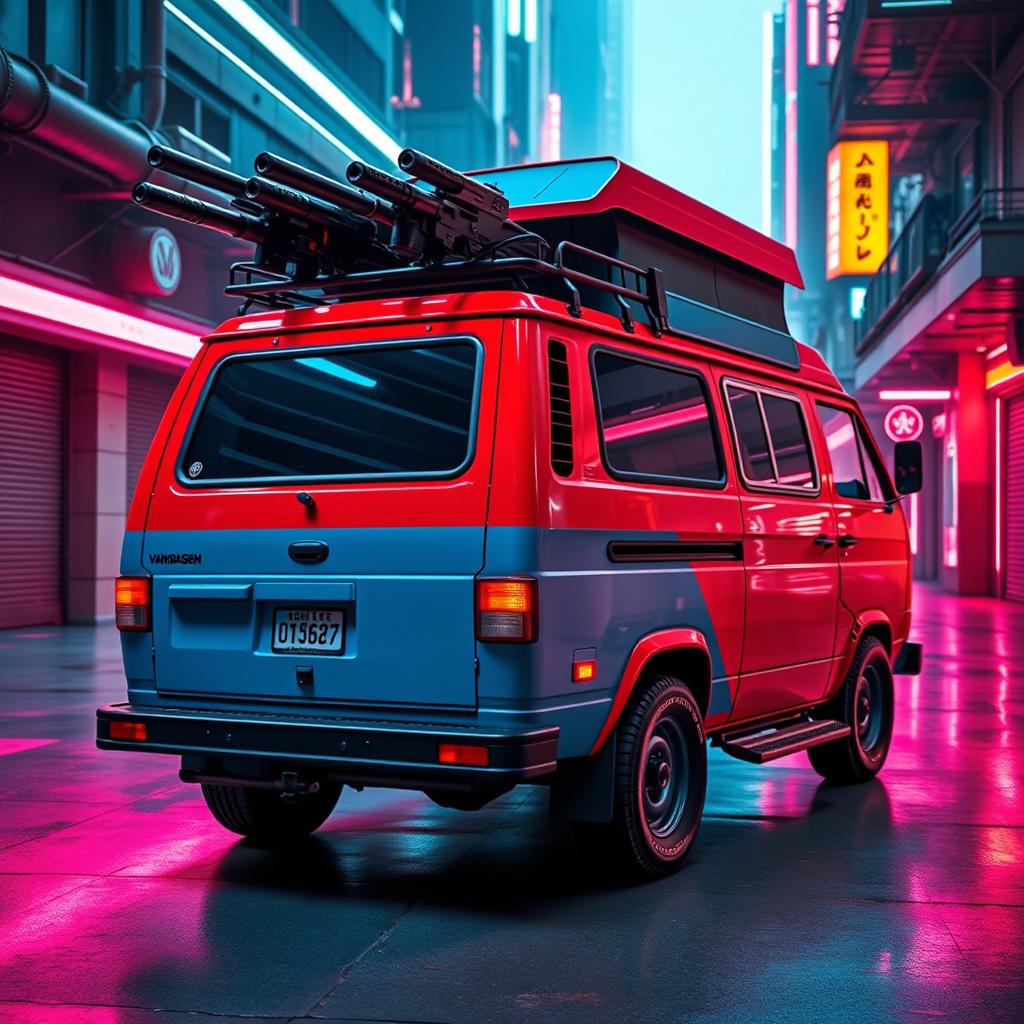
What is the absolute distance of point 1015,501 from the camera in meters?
27.0

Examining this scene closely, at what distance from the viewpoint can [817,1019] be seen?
431 centimetres

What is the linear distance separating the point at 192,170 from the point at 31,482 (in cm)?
1624

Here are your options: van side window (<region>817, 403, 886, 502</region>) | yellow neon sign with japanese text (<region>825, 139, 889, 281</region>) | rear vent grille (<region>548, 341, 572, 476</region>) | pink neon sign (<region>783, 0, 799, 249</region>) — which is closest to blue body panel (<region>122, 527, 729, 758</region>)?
rear vent grille (<region>548, 341, 572, 476</region>)

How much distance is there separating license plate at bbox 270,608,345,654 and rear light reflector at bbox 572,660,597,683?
2.85 ft

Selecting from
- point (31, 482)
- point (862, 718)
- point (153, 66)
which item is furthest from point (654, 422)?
point (153, 66)

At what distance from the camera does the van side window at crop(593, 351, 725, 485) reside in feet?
19.4

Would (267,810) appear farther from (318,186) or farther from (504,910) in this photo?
(318,186)

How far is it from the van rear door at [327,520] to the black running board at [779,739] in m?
1.96

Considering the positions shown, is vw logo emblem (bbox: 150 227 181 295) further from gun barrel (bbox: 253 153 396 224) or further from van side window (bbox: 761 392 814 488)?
gun barrel (bbox: 253 153 396 224)

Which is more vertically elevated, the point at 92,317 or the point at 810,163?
the point at 810,163

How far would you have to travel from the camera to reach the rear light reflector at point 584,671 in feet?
17.8

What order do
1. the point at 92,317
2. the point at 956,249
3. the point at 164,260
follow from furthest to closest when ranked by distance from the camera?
the point at 956,249 → the point at 164,260 → the point at 92,317

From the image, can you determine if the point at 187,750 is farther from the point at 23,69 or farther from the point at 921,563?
the point at 921,563

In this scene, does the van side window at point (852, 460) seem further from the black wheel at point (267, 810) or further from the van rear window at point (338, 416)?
the black wheel at point (267, 810)
